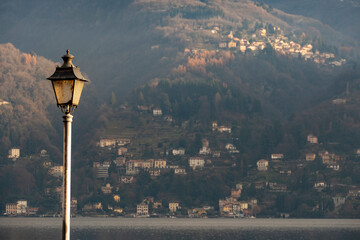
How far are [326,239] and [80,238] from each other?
1549 inches

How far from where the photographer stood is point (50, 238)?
146m

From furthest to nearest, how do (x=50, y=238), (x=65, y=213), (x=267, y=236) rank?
(x=267, y=236)
(x=50, y=238)
(x=65, y=213)

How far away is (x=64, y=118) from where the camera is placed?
1535 centimetres

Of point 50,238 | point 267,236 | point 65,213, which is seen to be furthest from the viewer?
point 267,236

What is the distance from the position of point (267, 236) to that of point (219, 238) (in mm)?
11264

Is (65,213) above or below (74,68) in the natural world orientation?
below

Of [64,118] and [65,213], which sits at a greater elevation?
[64,118]

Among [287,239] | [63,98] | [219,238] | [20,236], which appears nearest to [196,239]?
[219,238]

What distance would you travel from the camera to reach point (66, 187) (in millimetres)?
14953

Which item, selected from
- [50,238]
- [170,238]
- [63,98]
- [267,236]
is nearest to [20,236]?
[50,238]

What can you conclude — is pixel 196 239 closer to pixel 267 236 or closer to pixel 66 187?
pixel 267 236

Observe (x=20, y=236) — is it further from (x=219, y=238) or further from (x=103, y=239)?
(x=219, y=238)

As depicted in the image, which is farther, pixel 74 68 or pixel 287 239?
pixel 287 239

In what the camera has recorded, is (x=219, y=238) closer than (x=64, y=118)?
No
